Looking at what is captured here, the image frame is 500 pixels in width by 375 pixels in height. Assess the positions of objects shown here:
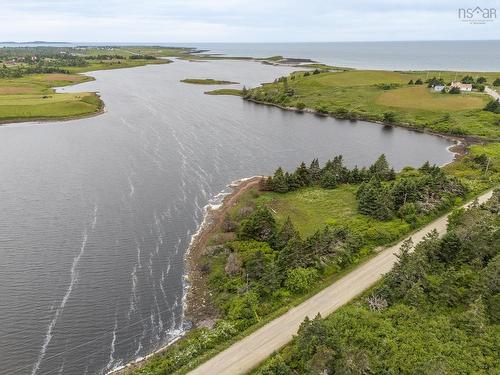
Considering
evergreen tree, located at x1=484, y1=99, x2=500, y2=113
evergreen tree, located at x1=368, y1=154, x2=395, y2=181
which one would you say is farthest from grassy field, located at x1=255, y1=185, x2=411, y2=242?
evergreen tree, located at x1=484, y1=99, x2=500, y2=113

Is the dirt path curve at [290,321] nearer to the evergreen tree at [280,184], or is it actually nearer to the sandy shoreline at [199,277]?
the sandy shoreline at [199,277]

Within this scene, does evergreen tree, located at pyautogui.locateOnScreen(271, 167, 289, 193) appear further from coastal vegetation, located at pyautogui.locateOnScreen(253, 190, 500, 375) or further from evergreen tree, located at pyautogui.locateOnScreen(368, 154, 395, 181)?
coastal vegetation, located at pyautogui.locateOnScreen(253, 190, 500, 375)

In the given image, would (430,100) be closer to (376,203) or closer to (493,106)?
(493,106)

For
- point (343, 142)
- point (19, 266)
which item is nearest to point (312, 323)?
point (19, 266)

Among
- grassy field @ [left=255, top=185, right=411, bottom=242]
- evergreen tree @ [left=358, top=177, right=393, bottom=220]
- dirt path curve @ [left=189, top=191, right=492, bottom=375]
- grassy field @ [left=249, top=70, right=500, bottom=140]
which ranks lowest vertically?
dirt path curve @ [left=189, top=191, right=492, bottom=375]

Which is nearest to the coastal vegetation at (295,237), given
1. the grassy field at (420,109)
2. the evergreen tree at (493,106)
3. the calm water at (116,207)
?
the calm water at (116,207)
